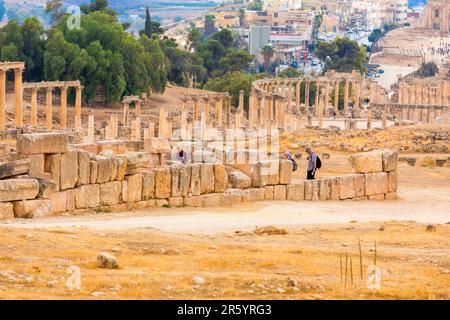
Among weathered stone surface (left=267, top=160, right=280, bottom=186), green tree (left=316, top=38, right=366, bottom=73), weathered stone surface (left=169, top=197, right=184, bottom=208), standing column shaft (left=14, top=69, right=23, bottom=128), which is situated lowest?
green tree (left=316, top=38, right=366, bottom=73)

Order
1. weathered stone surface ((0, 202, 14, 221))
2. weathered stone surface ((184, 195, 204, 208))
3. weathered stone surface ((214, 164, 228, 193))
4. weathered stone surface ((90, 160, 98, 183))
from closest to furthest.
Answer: weathered stone surface ((0, 202, 14, 221))
weathered stone surface ((90, 160, 98, 183))
weathered stone surface ((184, 195, 204, 208))
weathered stone surface ((214, 164, 228, 193))

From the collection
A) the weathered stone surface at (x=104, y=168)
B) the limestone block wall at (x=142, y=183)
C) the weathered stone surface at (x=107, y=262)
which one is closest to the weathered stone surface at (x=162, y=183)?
the limestone block wall at (x=142, y=183)

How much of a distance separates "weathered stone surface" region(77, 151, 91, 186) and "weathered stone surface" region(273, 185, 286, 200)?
632 cm

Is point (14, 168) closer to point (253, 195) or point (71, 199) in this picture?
point (71, 199)

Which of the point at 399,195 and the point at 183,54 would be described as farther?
the point at 183,54

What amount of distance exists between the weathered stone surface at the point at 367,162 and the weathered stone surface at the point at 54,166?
413 inches

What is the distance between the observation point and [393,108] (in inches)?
5369

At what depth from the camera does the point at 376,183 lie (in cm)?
4081

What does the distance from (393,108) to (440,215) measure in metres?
99.7

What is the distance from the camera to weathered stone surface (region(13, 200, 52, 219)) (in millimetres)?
31500

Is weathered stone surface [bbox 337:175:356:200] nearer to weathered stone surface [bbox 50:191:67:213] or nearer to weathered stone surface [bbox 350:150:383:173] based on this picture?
weathered stone surface [bbox 350:150:383:173]

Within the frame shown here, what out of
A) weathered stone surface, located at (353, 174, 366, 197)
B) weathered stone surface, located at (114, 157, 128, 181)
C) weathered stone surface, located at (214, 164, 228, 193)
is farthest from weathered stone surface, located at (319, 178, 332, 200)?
weathered stone surface, located at (114, 157, 128, 181)
